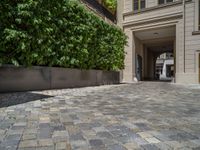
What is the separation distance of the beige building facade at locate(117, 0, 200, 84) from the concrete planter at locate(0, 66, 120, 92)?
6.57 m

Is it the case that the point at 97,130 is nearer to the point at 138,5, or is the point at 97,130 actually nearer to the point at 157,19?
the point at 157,19

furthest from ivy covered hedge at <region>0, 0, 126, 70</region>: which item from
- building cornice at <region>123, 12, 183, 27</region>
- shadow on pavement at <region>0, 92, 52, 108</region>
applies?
building cornice at <region>123, 12, 183, 27</region>

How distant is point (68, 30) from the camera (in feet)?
27.6

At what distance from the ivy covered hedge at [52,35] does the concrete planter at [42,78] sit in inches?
10.3

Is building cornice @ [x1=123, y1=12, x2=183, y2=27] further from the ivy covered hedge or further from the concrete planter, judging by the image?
the concrete planter

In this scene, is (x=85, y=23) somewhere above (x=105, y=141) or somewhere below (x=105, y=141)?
above

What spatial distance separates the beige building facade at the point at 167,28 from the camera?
44.9ft

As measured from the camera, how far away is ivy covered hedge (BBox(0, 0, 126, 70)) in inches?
246

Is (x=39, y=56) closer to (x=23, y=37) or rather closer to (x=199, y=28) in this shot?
(x=23, y=37)

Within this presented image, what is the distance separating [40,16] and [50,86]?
2608 mm

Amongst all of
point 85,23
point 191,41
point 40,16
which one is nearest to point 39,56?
point 40,16

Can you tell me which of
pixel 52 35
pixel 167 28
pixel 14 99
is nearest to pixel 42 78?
pixel 52 35

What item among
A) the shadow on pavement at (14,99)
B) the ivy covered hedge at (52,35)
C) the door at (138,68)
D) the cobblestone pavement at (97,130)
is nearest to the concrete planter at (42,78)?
the ivy covered hedge at (52,35)

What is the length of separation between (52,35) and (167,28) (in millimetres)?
10465
